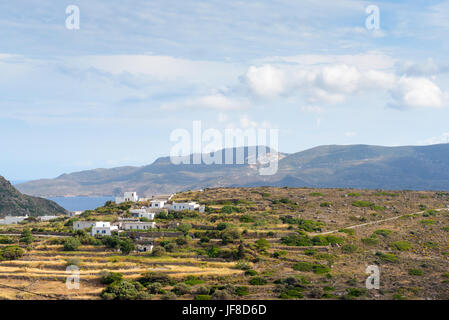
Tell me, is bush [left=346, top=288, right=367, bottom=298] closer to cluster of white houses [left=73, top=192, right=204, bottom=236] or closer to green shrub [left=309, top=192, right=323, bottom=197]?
cluster of white houses [left=73, top=192, right=204, bottom=236]

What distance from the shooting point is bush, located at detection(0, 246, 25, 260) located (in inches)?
2375

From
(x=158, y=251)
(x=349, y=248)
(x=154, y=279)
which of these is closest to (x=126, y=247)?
(x=158, y=251)

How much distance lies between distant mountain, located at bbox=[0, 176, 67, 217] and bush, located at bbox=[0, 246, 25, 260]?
103066mm

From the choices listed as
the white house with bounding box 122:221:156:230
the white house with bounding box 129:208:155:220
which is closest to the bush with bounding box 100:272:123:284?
the white house with bounding box 122:221:156:230

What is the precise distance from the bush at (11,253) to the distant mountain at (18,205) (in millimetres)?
103066

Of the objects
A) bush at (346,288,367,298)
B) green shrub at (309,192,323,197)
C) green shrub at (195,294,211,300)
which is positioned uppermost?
green shrub at (309,192,323,197)

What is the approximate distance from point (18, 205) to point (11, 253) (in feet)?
394

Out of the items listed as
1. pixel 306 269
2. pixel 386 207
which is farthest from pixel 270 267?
pixel 386 207

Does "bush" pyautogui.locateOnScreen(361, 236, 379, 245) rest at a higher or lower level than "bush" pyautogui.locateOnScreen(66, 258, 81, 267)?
higher

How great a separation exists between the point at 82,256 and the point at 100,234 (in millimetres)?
9452

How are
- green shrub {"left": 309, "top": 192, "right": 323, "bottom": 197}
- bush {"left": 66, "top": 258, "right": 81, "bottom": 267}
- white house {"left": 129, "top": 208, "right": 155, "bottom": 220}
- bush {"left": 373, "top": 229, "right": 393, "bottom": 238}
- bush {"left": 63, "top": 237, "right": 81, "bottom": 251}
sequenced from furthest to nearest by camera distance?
green shrub {"left": 309, "top": 192, "right": 323, "bottom": 197}
white house {"left": 129, "top": 208, "right": 155, "bottom": 220}
bush {"left": 373, "top": 229, "right": 393, "bottom": 238}
bush {"left": 63, "top": 237, "right": 81, "bottom": 251}
bush {"left": 66, "top": 258, "right": 81, "bottom": 267}

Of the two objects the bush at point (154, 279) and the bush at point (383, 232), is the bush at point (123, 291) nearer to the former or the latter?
the bush at point (154, 279)

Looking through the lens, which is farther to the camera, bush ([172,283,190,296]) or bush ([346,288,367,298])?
bush ([172,283,190,296])
